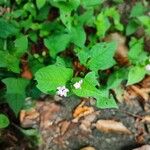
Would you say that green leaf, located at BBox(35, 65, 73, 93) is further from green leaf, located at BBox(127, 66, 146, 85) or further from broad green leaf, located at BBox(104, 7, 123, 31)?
broad green leaf, located at BBox(104, 7, 123, 31)

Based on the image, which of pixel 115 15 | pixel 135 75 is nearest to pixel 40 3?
pixel 115 15

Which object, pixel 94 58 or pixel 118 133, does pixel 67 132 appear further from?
pixel 94 58

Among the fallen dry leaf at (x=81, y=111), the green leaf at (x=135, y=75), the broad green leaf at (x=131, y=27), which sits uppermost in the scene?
the broad green leaf at (x=131, y=27)

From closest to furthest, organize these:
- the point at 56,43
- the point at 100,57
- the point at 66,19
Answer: the point at 100,57
the point at 66,19
the point at 56,43

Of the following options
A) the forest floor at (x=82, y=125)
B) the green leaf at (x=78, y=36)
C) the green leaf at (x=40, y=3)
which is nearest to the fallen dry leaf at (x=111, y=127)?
the forest floor at (x=82, y=125)

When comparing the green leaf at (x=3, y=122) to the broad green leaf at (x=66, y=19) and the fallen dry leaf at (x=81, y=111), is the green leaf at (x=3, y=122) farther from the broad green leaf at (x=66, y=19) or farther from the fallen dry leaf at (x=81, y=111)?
the broad green leaf at (x=66, y=19)

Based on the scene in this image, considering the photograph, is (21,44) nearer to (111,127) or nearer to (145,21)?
(111,127)

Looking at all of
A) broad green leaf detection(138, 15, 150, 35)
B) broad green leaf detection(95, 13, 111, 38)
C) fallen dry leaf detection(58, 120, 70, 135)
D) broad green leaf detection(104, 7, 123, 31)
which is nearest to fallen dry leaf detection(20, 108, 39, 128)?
fallen dry leaf detection(58, 120, 70, 135)
